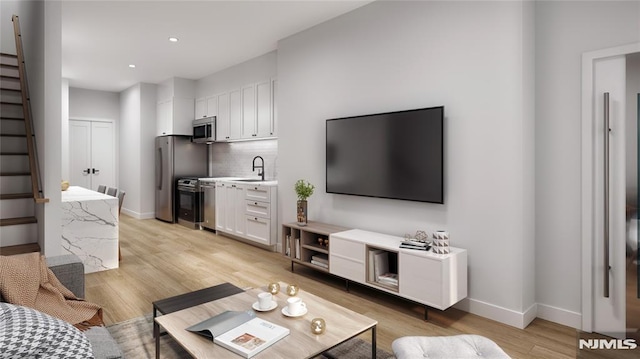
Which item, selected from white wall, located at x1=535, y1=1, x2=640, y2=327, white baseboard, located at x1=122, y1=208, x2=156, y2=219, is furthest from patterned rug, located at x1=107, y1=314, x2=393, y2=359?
white baseboard, located at x1=122, y1=208, x2=156, y2=219

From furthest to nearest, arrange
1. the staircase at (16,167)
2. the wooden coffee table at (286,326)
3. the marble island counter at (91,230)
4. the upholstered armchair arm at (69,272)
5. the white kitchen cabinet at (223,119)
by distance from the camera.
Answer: the white kitchen cabinet at (223,119) → the marble island counter at (91,230) → the staircase at (16,167) → the upholstered armchair arm at (69,272) → the wooden coffee table at (286,326)

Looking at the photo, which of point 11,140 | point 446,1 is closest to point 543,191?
point 446,1

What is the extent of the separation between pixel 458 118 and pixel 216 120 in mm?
4700

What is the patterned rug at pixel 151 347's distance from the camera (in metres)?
2.37

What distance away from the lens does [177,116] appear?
7.14 metres

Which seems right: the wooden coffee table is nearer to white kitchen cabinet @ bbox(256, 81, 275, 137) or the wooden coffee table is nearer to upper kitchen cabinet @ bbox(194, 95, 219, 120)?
white kitchen cabinet @ bbox(256, 81, 275, 137)

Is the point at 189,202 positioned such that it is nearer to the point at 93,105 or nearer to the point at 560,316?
the point at 93,105

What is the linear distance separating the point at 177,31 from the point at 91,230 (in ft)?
8.42

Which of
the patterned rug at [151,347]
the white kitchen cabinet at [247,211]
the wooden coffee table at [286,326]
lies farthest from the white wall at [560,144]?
the white kitchen cabinet at [247,211]

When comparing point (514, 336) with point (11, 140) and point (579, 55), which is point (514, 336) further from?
point (11, 140)

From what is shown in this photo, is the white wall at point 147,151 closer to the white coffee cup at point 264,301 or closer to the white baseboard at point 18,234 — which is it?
the white baseboard at point 18,234

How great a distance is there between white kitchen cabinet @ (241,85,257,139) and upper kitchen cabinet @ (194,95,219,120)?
992 millimetres

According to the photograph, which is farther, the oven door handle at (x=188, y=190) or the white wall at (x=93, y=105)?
the white wall at (x=93, y=105)

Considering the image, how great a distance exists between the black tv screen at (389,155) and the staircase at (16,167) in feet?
8.58
